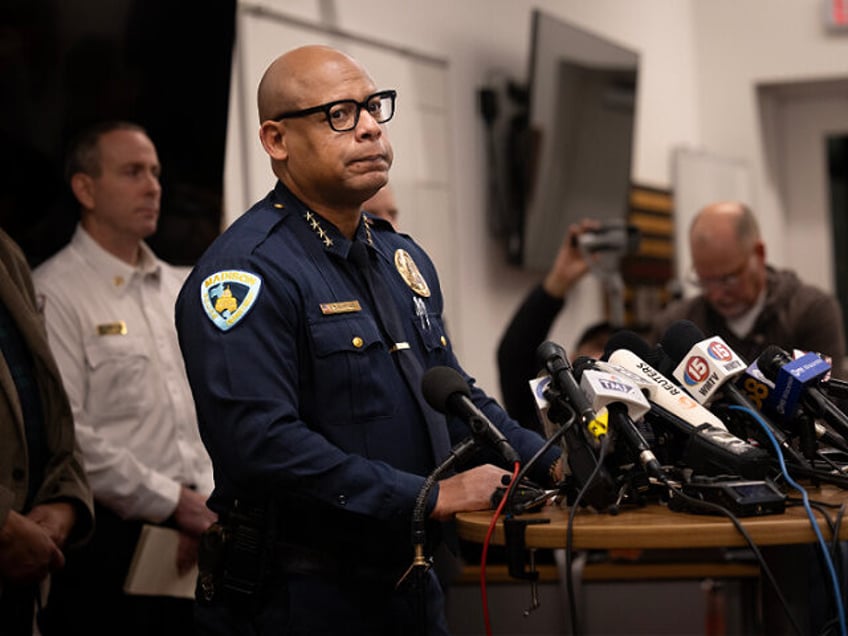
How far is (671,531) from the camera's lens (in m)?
1.70

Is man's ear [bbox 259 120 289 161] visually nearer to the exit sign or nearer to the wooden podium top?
the wooden podium top

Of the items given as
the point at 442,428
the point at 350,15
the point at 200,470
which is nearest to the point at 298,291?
the point at 442,428

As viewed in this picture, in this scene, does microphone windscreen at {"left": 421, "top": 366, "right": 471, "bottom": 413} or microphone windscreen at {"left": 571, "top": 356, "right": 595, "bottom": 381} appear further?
microphone windscreen at {"left": 571, "top": 356, "right": 595, "bottom": 381}

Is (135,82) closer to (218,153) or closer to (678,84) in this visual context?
(218,153)

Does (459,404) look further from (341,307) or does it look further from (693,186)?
(693,186)

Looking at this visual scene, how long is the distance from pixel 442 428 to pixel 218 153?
166 centimetres

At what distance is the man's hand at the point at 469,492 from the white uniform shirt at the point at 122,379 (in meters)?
1.18

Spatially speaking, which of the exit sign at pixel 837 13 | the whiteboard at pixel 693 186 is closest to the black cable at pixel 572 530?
the whiteboard at pixel 693 186

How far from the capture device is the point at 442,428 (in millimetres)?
2182

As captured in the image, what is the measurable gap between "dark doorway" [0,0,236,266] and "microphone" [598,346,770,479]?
1611mm

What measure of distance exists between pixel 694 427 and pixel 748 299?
7.09 feet

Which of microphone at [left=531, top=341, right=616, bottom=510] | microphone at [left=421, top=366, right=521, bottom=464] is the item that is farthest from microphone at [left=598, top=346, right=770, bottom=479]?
microphone at [left=421, top=366, right=521, bottom=464]

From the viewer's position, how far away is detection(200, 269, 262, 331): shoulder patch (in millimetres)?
1994

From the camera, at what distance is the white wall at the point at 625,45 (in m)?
5.11
